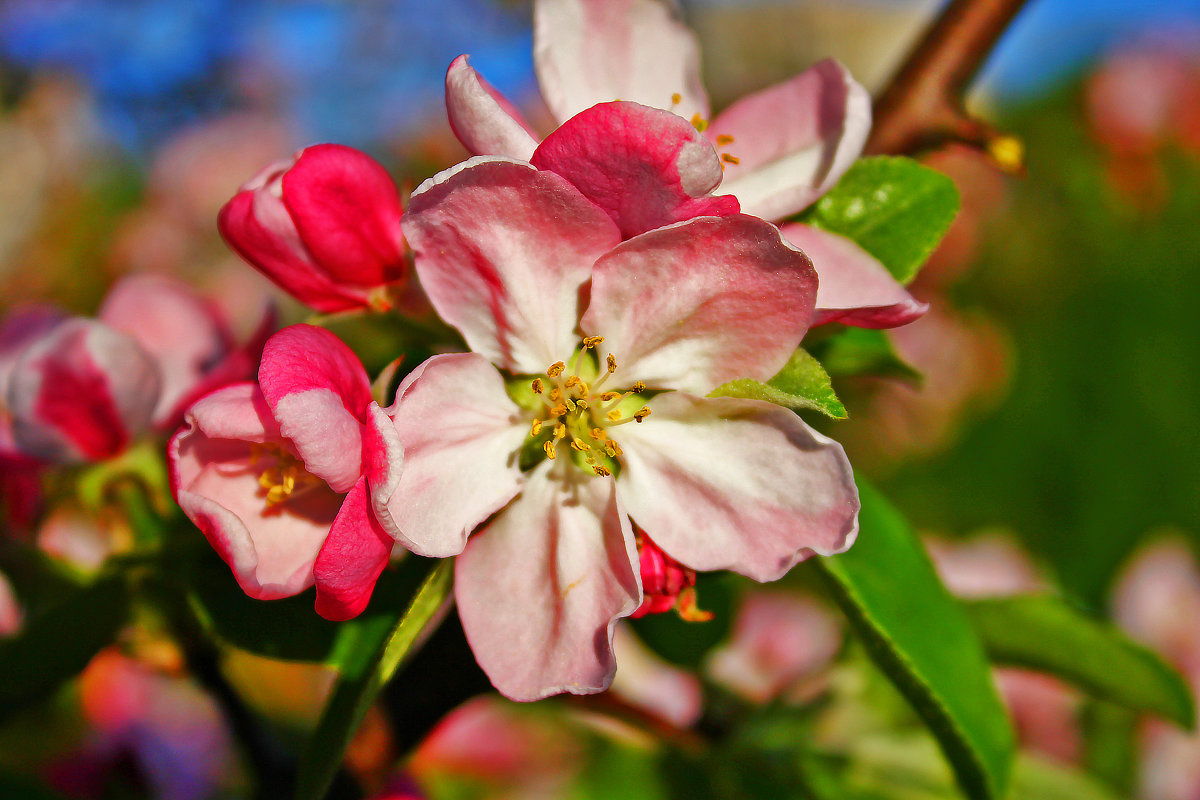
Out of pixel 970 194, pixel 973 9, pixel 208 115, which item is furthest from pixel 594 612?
pixel 208 115

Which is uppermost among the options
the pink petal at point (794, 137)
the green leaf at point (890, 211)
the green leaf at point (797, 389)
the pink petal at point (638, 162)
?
the pink petal at point (638, 162)

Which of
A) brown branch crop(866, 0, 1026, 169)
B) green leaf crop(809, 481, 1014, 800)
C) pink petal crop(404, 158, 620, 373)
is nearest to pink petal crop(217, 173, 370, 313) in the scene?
pink petal crop(404, 158, 620, 373)

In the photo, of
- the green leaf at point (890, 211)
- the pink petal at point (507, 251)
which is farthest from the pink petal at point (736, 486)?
the green leaf at point (890, 211)

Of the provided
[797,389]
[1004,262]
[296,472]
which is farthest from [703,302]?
[1004,262]

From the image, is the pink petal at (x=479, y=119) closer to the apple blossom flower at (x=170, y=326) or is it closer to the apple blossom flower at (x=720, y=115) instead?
the apple blossom flower at (x=720, y=115)

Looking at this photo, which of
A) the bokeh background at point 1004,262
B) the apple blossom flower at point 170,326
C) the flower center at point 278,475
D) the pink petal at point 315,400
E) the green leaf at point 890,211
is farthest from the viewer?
the bokeh background at point 1004,262

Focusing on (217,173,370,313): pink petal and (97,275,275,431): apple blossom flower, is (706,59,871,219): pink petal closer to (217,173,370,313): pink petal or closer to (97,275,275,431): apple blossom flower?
(217,173,370,313): pink petal

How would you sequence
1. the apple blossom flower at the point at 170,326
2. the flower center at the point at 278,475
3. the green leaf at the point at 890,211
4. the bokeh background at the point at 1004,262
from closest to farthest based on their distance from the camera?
the flower center at the point at 278,475 < the green leaf at the point at 890,211 < the apple blossom flower at the point at 170,326 < the bokeh background at the point at 1004,262
